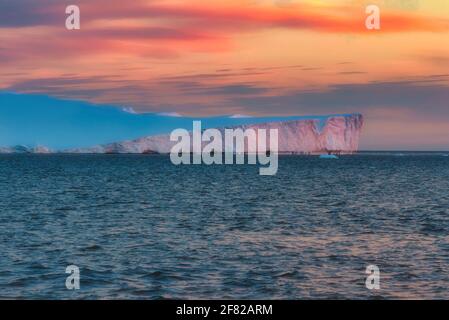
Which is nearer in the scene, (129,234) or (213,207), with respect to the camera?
(129,234)

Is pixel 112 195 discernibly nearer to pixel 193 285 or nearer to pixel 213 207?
pixel 213 207

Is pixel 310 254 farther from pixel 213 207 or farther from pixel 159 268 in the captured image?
pixel 213 207

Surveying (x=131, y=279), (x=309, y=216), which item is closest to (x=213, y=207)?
(x=309, y=216)

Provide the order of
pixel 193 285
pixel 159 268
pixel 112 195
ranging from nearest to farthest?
1. pixel 193 285
2. pixel 159 268
3. pixel 112 195

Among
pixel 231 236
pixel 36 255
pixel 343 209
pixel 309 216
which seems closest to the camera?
pixel 36 255

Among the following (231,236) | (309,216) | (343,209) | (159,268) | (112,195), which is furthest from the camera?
(112,195)

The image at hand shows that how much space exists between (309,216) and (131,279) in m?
22.5

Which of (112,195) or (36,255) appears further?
(112,195)

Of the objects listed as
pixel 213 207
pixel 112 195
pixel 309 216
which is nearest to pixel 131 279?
pixel 309 216

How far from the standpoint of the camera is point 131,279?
2205cm

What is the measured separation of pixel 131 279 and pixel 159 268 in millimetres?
1890
